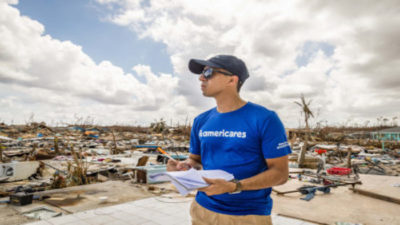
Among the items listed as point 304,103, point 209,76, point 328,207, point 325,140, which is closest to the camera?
point 209,76

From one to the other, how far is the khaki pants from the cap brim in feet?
3.00

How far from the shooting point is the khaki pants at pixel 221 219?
143 cm

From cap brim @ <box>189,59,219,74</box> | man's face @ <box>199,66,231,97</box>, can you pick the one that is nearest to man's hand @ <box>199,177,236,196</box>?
man's face @ <box>199,66,231,97</box>

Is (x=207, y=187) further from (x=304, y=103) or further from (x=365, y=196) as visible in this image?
(x=304, y=103)

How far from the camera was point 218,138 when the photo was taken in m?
1.54

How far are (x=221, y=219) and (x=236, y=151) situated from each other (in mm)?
408

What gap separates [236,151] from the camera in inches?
57.6

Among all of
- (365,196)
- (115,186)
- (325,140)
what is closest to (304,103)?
(325,140)

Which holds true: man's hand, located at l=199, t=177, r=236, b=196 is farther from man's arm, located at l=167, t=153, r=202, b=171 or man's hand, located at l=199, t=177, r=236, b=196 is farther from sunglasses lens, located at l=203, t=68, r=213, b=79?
sunglasses lens, located at l=203, t=68, r=213, b=79

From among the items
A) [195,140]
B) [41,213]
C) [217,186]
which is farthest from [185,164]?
[41,213]

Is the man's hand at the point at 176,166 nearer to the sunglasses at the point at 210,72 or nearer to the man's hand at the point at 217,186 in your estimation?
the man's hand at the point at 217,186

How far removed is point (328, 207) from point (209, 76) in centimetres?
549

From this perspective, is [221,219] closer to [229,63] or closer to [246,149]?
[246,149]

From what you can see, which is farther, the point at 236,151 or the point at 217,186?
the point at 236,151
